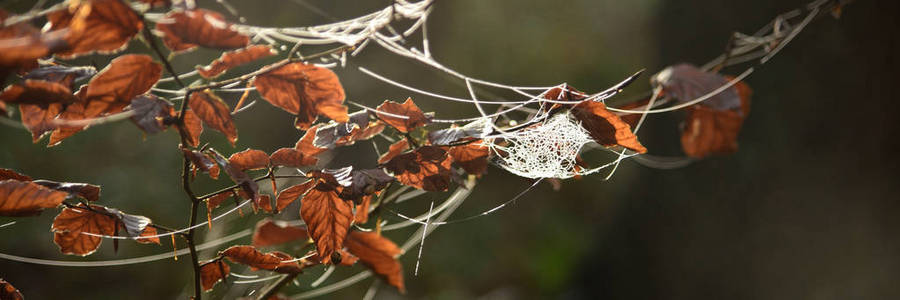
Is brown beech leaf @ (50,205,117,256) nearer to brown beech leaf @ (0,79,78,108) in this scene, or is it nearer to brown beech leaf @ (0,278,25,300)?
brown beech leaf @ (0,278,25,300)

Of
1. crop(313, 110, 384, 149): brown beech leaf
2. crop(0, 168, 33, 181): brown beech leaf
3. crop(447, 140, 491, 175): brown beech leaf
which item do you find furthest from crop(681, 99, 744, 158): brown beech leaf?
crop(0, 168, 33, 181): brown beech leaf

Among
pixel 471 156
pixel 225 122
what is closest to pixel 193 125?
pixel 225 122

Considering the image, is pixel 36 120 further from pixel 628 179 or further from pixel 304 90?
pixel 628 179

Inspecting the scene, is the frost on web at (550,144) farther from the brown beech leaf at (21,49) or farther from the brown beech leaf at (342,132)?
the brown beech leaf at (21,49)

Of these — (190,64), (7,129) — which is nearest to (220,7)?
(190,64)

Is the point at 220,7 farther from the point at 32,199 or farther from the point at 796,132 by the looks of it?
the point at 796,132

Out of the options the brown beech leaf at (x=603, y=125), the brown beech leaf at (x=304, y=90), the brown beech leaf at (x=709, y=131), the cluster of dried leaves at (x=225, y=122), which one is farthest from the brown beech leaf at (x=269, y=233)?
the brown beech leaf at (x=709, y=131)
